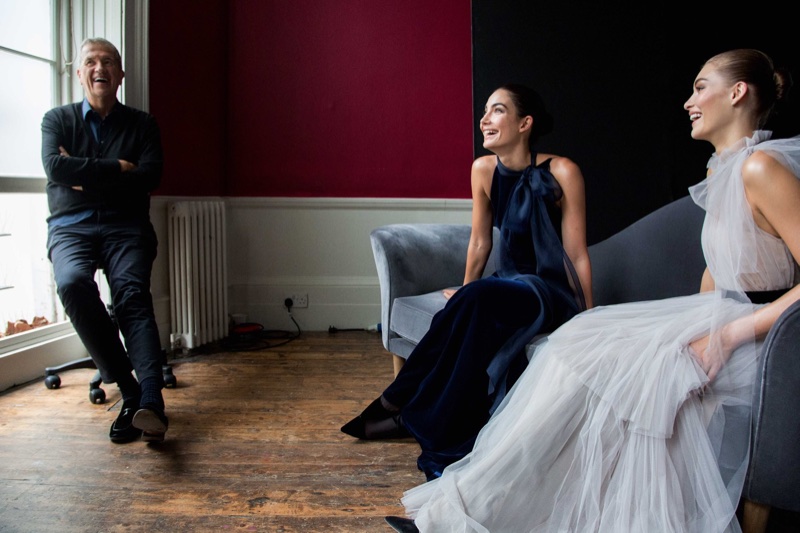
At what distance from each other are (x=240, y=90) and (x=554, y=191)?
2.76m

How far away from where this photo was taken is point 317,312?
4414 mm

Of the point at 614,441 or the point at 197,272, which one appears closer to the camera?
the point at 614,441

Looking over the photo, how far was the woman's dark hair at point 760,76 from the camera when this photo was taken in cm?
161

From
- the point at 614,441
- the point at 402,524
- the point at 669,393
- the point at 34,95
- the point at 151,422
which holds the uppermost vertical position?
the point at 34,95

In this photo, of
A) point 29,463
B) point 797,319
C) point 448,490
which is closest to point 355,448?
point 448,490

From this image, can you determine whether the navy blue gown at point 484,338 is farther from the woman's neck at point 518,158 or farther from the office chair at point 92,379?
the office chair at point 92,379

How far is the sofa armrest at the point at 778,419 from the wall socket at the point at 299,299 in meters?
3.32

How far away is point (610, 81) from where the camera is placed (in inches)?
132

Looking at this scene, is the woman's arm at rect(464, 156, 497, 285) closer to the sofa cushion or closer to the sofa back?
the sofa cushion

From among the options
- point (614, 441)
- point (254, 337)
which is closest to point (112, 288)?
point (254, 337)

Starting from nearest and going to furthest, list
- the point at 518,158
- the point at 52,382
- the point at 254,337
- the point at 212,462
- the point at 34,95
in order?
the point at 212,462
the point at 518,158
the point at 52,382
the point at 34,95
the point at 254,337

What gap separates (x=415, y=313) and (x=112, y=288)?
1.25 m

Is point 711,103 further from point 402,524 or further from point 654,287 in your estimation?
point 402,524

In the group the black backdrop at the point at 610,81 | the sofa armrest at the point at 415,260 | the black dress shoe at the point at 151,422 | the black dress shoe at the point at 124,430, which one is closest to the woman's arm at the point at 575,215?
the sofa armrest at the point at 415,260
